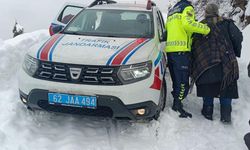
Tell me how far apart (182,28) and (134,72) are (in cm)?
146

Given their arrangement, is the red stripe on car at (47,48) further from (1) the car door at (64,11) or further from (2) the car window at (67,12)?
(2) the car window at (67,12)

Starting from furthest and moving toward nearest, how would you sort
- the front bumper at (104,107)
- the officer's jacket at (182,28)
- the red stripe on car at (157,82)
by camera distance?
the officer's jacket at (182,28) < the red stripe on car at (157,82) < the front bumper at (104,107)

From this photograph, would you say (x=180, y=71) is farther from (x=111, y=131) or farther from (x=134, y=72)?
(x=111, y=131)

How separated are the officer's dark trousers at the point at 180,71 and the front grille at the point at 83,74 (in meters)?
1.50

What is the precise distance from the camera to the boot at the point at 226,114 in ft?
20.5

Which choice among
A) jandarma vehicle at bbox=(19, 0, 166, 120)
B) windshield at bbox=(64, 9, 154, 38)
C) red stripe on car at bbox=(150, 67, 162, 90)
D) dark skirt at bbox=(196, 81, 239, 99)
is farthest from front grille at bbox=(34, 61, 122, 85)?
dark skirt at bbox=(196, 81, 239, 99)

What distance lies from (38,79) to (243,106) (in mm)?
3277

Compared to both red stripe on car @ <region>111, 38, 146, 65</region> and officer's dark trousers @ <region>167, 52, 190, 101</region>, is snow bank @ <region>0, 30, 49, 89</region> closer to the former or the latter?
red stripe on car @ <region>111, 38, 146, 65</region>

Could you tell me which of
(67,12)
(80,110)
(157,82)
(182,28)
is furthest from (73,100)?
(67,12)

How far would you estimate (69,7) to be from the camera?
9266 millimetres

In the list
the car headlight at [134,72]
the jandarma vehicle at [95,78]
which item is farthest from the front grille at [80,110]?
the car headlight at [134,72]

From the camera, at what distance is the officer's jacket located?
612 cm

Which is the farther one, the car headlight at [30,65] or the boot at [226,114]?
the boot at [226,114]

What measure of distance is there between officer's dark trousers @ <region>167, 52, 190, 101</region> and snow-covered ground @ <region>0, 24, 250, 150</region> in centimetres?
35
